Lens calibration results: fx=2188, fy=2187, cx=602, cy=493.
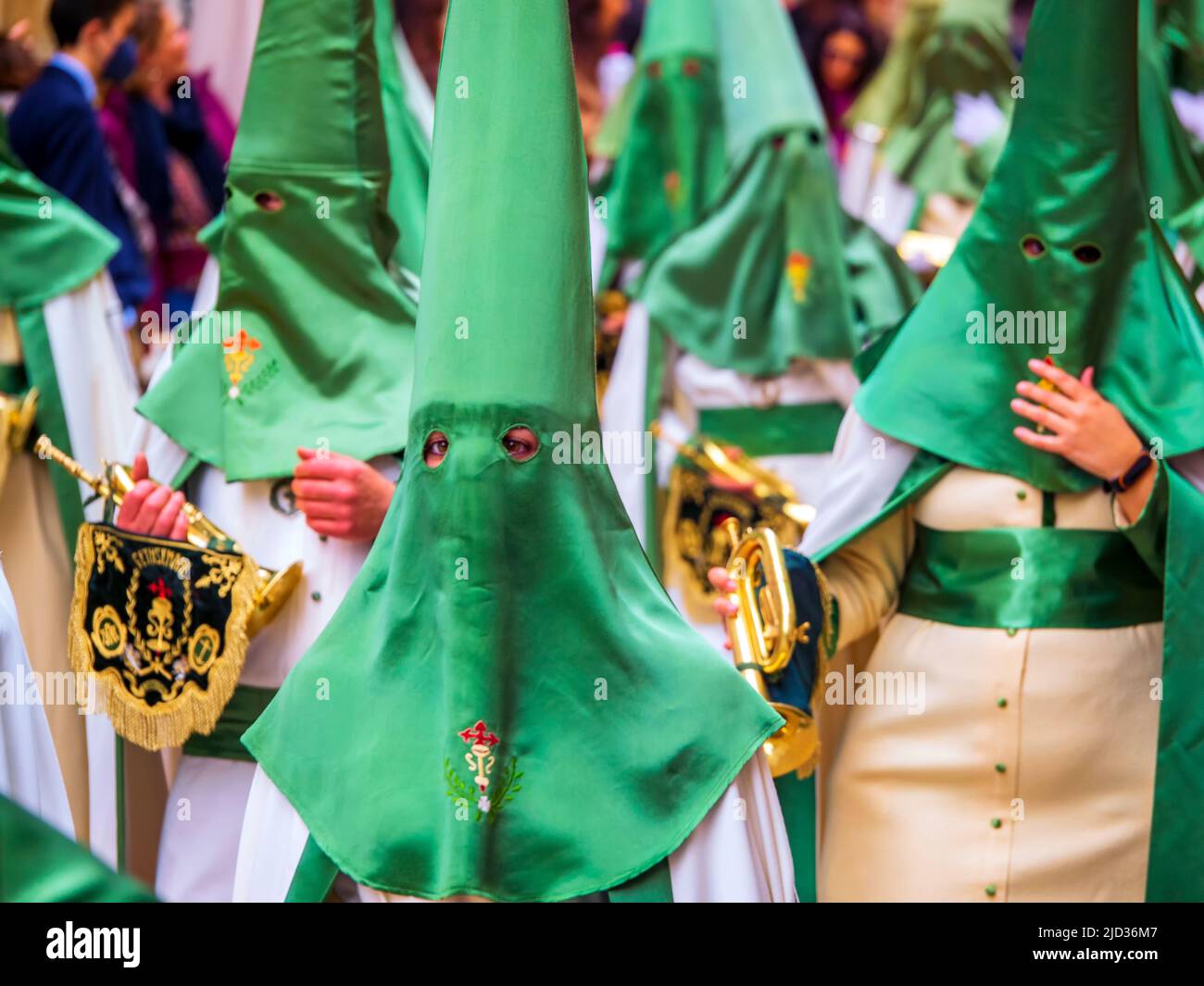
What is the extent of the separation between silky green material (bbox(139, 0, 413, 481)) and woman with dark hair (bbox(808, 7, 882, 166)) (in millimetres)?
5894

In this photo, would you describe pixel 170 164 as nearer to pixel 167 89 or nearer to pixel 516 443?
pixel 167 89

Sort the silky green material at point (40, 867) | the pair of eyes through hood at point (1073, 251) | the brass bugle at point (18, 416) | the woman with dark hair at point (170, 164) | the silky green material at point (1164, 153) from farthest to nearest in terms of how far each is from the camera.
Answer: the woman with dark hair at point (170, 164), the silky green material at point (1164, 153), the brass bugle at point (18, 416), the pair of eyes through hood at point (1073, 251), the silky green material at point (40, 867)

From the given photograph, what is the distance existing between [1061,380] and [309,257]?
1.66m

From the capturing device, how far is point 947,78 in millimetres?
10031

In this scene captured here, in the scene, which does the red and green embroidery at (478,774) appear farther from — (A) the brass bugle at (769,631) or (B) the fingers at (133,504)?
(B) the fingers at (133,504)

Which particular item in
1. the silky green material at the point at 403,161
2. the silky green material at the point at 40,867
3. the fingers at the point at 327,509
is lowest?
the fingers at the point at 327,509

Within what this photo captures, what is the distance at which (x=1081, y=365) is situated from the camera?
15.4 ft

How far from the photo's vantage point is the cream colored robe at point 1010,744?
470cm

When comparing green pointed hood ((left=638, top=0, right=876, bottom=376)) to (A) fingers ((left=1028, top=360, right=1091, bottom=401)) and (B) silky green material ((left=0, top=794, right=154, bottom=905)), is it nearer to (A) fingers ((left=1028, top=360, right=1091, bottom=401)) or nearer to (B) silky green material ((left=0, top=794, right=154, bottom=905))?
(A) fingers ((left=1028, top=360, right=1091, bottom=401))

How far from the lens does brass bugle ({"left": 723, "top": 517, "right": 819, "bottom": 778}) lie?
4332 millimetres

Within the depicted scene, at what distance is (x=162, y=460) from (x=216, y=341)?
0.33 meters

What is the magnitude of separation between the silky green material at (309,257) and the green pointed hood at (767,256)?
2.26 meters

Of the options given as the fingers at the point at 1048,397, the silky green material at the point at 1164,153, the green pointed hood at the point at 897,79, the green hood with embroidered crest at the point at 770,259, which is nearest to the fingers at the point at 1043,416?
the fingers at the point at 1048,397
